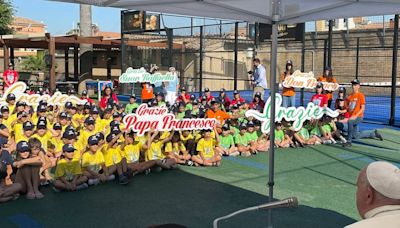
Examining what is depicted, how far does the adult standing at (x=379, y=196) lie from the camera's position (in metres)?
1.70

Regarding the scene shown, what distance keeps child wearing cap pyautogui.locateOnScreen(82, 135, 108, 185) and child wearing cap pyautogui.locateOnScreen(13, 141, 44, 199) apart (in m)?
0.82

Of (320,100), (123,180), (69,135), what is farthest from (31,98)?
(320,100)

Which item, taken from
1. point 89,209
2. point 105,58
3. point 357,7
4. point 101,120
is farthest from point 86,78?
point 357,7

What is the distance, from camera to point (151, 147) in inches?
342

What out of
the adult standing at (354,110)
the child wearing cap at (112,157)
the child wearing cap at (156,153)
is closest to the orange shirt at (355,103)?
the adult standing at (354,110)

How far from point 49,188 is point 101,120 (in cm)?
306

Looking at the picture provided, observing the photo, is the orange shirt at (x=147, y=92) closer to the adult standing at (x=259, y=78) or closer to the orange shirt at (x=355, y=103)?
the adult standing at (x=259, y=78)

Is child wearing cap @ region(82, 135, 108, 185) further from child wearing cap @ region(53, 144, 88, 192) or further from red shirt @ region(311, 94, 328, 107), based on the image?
red shirt @ region(311, 94, 328, 107)

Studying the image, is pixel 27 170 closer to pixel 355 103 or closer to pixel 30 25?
pixel 355 103

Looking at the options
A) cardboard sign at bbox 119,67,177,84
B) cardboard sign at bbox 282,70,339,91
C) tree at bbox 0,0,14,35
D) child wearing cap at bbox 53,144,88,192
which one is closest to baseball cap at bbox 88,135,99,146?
child wearing cap at bbox 53,144,88,192

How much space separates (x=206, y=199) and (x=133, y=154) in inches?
88.2

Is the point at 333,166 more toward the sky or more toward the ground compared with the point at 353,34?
more toward the ground

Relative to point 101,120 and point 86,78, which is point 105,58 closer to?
point 86,78

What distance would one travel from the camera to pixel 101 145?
26.0ft
